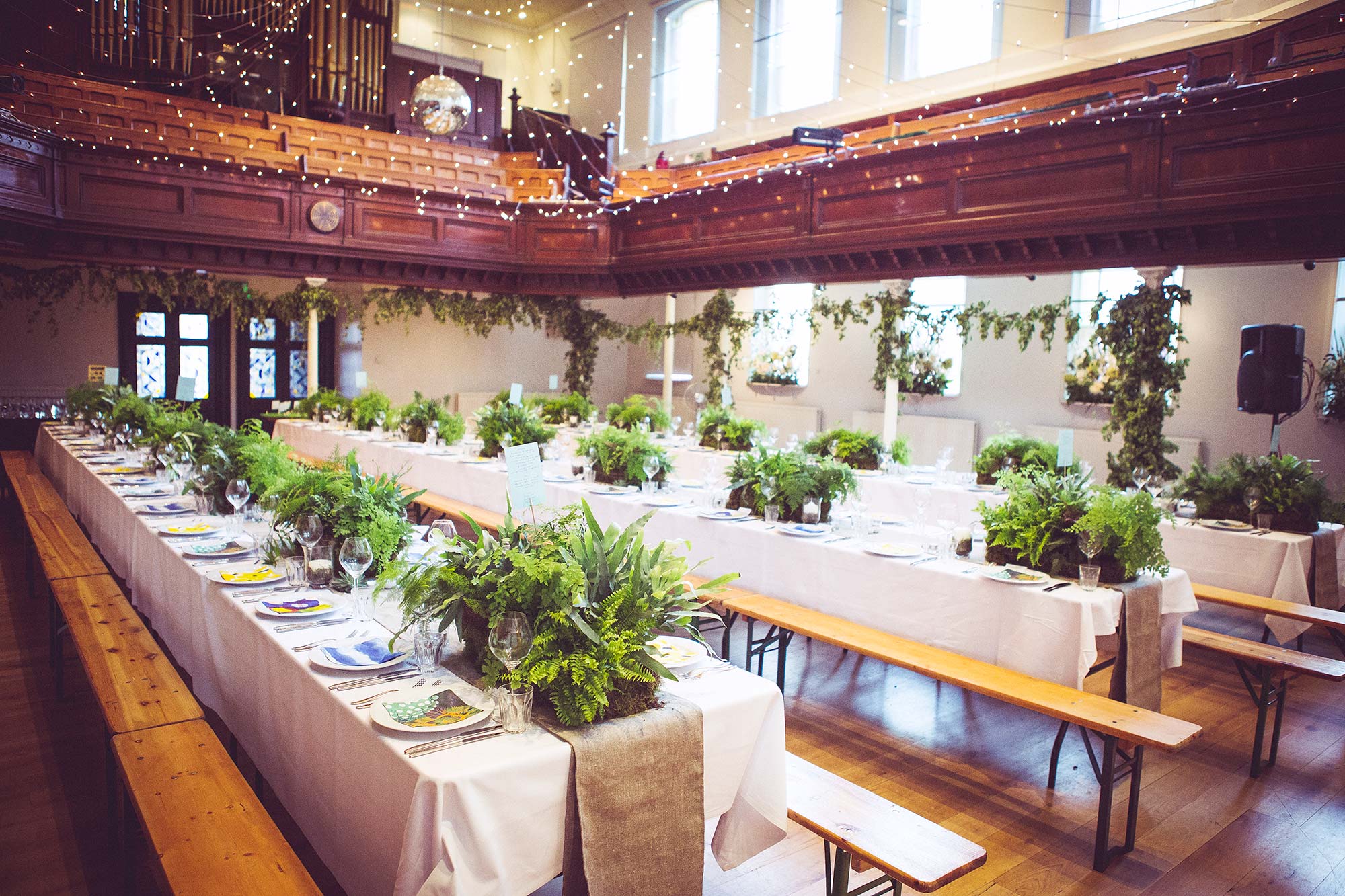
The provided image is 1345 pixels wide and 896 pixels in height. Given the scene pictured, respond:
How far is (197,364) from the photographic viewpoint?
561 inches

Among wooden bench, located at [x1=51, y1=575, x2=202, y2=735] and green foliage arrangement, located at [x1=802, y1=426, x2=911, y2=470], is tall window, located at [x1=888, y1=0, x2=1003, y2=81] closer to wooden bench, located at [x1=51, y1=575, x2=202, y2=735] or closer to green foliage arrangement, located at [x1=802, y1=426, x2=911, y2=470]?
green foliage arrangement, located at [x1=802, y1=426, x2=911, y2=470]

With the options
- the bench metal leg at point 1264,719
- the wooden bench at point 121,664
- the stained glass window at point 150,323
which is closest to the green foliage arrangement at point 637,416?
the wooden bench at point 121,664

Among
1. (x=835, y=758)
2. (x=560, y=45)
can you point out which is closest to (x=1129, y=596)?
(x=835, y=758)

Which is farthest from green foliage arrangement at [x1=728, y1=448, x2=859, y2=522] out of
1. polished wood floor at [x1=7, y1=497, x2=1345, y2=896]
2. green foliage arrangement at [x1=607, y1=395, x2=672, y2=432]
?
green foliage arrangement at [x1=607, y1=395, x2=672, y2=432]

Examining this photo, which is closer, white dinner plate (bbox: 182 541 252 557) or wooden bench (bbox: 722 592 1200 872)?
wooden bench (bbox: 722 592 1200 872)

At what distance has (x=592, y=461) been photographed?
6367 mm

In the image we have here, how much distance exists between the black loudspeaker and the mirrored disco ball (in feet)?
34.4

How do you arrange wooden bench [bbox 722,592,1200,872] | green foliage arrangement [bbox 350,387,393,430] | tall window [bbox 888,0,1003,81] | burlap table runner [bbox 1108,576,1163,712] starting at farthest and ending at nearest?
1. tall window [bbox 888,0,1003,81]
2. green foliage arrangement [bbox 350,387,393,430]
3. burlap table runner [bbox 1108,576,1163,712]
4. wooden bench [bbox 722,592,1200,872]

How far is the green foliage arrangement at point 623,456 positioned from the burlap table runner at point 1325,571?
4.01 metres

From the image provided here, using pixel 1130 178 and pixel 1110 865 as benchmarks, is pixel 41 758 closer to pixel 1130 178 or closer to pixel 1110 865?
pixel 1110 865

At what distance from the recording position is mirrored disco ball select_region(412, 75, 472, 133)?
12.6m

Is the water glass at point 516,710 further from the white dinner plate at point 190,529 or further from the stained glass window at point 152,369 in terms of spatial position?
the stained glass window at point 152,369

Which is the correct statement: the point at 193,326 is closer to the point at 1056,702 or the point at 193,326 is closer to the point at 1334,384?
the point at 1056,702

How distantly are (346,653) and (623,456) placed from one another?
12.1 ft
